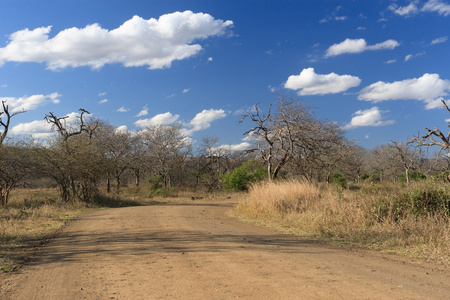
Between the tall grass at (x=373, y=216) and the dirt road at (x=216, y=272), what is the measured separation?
0.92 m

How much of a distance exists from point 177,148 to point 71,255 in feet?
116

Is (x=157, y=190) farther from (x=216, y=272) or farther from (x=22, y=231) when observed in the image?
(x=216, y=272)

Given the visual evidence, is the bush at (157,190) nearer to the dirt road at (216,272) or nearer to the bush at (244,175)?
the bush at (244,175)

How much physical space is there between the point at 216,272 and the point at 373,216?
242 inches

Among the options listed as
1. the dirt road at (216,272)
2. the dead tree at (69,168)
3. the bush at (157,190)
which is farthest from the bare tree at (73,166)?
the dirt road at (216,272)

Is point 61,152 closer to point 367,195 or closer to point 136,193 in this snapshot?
point 136,193

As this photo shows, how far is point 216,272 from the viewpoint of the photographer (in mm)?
5793

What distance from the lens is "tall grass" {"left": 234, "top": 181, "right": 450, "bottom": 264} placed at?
25.8 ft

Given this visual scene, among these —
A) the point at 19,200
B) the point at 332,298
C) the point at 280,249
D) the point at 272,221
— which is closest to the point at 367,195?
the point at 272,221

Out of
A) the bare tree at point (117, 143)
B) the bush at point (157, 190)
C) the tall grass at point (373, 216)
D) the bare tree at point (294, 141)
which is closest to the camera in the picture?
the tall grass at point (373, 216)

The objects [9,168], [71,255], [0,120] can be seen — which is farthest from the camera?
[0,120]

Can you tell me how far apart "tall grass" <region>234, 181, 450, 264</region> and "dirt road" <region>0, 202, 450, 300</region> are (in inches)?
36.3

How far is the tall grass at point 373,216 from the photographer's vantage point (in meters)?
7.86

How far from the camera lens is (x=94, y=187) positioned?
23438 millimetres
